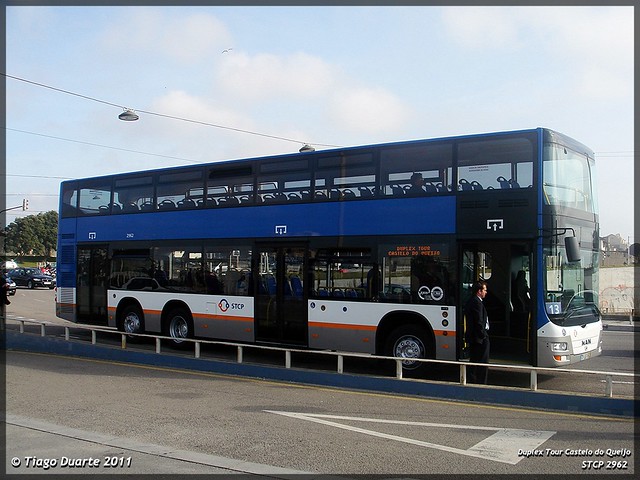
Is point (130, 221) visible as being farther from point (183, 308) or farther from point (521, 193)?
point (521, 193)

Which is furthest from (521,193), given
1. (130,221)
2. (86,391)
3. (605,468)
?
(130,221)

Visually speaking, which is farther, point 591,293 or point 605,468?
point 591,293

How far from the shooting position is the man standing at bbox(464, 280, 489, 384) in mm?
9906

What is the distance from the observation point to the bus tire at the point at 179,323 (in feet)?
50.2

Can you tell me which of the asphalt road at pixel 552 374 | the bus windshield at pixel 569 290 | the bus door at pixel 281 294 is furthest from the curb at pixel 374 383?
the bus windshield at pixel 569 290

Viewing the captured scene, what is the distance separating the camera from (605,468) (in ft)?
20.1

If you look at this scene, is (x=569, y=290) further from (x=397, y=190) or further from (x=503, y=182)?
(x=397, y=190)

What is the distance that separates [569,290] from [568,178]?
6.42 feet

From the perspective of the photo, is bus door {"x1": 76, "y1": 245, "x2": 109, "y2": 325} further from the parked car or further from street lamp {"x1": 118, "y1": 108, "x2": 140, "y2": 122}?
the parked car

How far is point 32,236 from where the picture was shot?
10294 centimetres

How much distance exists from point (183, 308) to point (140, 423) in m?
7.52

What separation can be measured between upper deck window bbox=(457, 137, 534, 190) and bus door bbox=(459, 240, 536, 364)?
105cm

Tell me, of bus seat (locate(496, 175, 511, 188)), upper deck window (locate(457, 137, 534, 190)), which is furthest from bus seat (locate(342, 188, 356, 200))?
bus seat (locate(496, 175, 511, 188))

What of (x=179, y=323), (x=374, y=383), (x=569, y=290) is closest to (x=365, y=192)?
(x=374, y=383)
